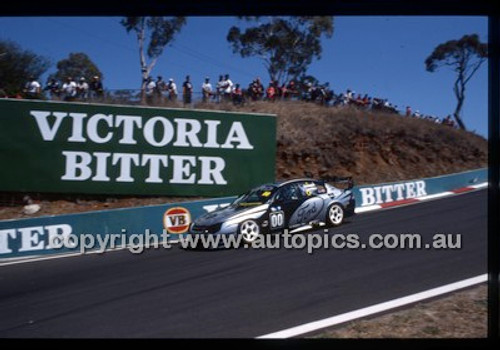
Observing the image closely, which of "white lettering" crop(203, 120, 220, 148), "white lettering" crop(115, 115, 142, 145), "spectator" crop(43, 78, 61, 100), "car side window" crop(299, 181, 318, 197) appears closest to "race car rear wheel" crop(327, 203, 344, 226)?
"car side window" crop(299, 181, 318, 197)

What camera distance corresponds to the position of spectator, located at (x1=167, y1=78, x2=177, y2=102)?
23.5 ft

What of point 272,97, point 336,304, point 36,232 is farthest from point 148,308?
point 36,232

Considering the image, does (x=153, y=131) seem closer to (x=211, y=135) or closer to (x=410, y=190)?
(x=211, y=135)

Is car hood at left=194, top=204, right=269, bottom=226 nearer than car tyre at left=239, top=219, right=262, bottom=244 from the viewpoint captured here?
No

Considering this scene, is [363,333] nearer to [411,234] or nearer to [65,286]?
[411,234]

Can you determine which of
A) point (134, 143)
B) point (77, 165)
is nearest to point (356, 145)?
point (134, 143)

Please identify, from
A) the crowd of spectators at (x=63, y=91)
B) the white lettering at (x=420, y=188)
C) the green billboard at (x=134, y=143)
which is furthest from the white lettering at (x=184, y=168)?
the white lettering at (x=420, y=188)

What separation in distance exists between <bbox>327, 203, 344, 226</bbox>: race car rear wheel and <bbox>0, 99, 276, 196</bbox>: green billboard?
1170 millimetres

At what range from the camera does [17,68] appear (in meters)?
8.04

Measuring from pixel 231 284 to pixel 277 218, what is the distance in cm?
146

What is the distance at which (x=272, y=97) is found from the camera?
7703 millimetres

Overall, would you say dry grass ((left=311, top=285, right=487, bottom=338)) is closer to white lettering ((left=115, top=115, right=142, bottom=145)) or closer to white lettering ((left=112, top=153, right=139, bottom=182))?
white lettering ((left=112, top=153, right=139, bottom=182))

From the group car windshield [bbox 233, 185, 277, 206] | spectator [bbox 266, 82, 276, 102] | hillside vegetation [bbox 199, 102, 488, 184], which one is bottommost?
car windshield [bbox 233, 185, 277, 206]
